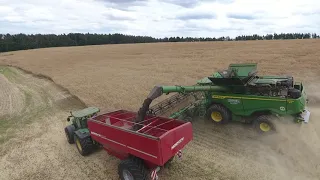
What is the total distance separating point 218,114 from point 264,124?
174 centimetres

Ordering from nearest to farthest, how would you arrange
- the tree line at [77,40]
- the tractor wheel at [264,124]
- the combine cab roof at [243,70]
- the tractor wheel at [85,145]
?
the tractor wheel at [85,145] → the tractor wheel at [264,124] → the combine cab roof at [243,70] → the tree line at [77,40]

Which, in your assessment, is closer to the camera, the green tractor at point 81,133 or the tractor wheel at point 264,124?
the green tractor at point 81,133

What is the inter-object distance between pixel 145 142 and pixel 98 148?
11.7ft

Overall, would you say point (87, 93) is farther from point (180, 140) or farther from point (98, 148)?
point (180, 140)

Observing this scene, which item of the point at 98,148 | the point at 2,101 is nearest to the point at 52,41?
the point at 2,101

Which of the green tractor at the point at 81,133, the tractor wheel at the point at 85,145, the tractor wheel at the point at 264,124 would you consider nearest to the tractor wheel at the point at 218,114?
the tractor wheel at the point at 264,124

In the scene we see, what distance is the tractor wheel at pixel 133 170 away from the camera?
245 inches

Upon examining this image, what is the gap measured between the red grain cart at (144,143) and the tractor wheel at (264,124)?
10.8 ft

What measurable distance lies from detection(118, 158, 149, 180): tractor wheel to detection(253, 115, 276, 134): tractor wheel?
4515mm

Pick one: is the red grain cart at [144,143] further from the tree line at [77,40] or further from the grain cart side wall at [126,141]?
the tree line at [77,40]

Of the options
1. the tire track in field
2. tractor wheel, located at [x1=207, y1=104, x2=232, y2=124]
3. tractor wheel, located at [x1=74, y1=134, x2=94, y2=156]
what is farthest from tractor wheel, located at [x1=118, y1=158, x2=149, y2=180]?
the tire track in field

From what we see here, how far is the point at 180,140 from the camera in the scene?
6.34 m

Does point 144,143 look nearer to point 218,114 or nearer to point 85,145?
point 85,145

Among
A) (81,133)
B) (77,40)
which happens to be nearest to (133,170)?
(81,133)
